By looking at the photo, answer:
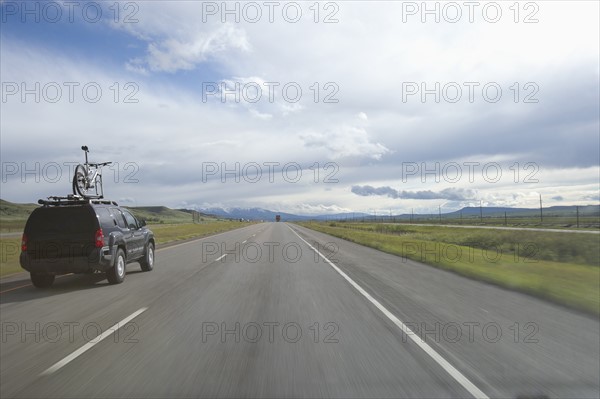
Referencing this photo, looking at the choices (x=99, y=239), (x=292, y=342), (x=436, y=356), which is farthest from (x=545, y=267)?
(x=99, y=239)

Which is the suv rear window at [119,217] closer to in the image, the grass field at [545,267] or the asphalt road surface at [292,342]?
the asphalt road surface at [292,342]

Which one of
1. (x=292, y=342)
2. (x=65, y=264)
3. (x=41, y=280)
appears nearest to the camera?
(x=292, y=342)

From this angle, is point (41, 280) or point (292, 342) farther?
point (41, 280)

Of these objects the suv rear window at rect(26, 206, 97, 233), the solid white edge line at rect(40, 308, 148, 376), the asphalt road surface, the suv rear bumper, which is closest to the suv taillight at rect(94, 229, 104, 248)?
the suv rear bumper

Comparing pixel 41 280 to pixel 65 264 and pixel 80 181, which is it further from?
pixel 80 181

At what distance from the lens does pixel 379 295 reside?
1008 cm

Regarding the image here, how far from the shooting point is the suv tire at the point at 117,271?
39.5 feet

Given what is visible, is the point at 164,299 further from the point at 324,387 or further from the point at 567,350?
the point at 567,350

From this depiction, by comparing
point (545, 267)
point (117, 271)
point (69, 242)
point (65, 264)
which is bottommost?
point (545, 267)

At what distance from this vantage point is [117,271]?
40.0 ft

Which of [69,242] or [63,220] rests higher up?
[63,220]

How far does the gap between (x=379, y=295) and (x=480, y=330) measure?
319 cm

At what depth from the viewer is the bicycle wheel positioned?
755 inches

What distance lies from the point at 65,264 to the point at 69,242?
1.80 ft
